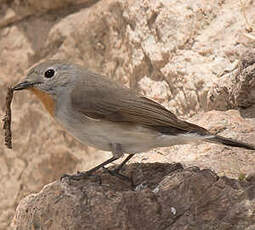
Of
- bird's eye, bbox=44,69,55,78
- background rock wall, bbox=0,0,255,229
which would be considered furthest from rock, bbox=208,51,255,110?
bird's eye, bbox=44,69,55,78

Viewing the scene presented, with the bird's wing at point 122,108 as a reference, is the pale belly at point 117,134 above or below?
below

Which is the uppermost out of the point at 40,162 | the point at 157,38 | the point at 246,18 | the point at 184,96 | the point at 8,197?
the point at 246,18

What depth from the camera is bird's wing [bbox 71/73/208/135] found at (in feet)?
15.5

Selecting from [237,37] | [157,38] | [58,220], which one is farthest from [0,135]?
[58,220]

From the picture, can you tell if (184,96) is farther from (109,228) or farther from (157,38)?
(109,228)

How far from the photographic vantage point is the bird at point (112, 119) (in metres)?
4.71

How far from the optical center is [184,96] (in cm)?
630

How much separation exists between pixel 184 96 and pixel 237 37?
856mm

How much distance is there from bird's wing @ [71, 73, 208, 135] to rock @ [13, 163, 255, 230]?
0.58 metres

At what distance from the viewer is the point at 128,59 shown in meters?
7.35

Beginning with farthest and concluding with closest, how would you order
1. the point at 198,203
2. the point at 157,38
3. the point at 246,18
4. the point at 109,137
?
the point at 157,38
the point at 246,18
the point at 109,137
the point at 198,203

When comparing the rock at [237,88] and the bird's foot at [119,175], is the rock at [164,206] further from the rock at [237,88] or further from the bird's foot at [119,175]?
the rock at [237,88]

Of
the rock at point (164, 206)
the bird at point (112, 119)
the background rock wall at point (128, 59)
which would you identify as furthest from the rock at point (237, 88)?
the rock at point (164, 206)

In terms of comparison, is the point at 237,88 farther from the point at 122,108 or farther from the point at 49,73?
the point at 49,73
